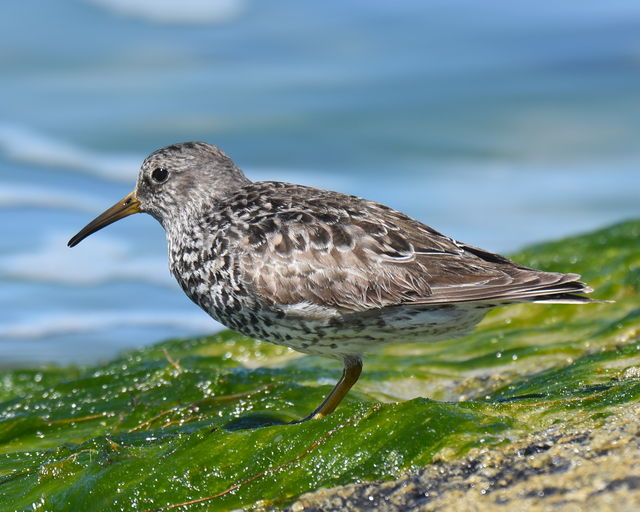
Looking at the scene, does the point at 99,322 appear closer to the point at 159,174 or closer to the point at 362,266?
the point at 159,174

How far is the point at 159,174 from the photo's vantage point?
267 inches

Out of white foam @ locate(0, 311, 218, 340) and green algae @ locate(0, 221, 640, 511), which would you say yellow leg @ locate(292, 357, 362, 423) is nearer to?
green algae @ locate(0, 221, 640, 511)

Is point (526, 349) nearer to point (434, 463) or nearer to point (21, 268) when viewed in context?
point (434, 463)

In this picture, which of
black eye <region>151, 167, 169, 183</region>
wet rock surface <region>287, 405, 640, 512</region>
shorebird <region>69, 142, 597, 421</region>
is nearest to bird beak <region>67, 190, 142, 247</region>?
black eye <region>151, 167, 169, 183</region>

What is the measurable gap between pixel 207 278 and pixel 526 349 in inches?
119

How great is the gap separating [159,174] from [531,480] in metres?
4.04

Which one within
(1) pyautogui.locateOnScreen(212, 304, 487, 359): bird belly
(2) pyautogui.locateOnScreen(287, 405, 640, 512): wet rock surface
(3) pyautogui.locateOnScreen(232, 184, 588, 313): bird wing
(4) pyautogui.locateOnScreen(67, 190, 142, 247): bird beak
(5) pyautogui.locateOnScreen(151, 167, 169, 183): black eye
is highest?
(5) pyautogui.locateOnScreen(151, 167, 169, 183): black eye

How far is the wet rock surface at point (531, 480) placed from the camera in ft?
10.9

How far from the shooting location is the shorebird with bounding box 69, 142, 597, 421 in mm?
5469

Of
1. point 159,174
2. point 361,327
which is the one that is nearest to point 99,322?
→ point 159,174

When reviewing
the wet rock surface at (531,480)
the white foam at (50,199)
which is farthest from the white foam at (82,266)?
the wet rock surface at (531,480)

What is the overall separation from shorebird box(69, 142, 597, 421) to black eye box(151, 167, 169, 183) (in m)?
0.78

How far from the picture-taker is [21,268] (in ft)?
47.7

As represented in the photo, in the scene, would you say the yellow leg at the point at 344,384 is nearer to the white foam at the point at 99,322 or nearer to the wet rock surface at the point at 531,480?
the wet rock surface at the point at 531,480
